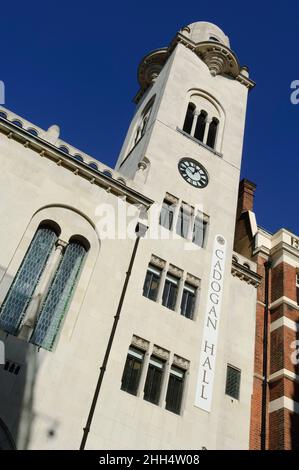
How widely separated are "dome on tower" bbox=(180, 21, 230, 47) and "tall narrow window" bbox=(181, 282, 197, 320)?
2312 centimetres

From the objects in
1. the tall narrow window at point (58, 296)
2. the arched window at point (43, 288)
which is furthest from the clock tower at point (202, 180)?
the arched window at point (43, 288)

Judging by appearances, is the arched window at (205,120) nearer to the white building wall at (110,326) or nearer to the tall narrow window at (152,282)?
the white building wall at (110,326)

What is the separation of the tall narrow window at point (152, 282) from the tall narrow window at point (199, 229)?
3.40m

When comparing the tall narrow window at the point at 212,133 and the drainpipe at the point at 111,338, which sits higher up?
the tall narrow window at the point at 212,133

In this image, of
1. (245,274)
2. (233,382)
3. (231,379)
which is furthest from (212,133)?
(233,382)

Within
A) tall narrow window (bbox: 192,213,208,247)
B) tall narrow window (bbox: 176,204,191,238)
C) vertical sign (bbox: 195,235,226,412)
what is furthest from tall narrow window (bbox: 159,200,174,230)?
vertical sign (bbox: 195,235,226,412)

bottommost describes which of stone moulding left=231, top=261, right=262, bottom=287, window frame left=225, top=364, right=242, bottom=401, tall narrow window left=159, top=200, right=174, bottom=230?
window frame left=225, top=364, right=242, bottom=401

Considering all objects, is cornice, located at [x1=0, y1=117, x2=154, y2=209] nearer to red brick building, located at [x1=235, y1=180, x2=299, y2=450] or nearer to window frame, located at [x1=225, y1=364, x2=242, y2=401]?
red brick building, located at [x1=235, y1=180, x2=299, y2=450]

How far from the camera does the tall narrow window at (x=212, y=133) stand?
107 ft

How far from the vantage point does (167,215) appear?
2528 centimetres

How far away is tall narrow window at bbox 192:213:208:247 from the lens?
2547cm
